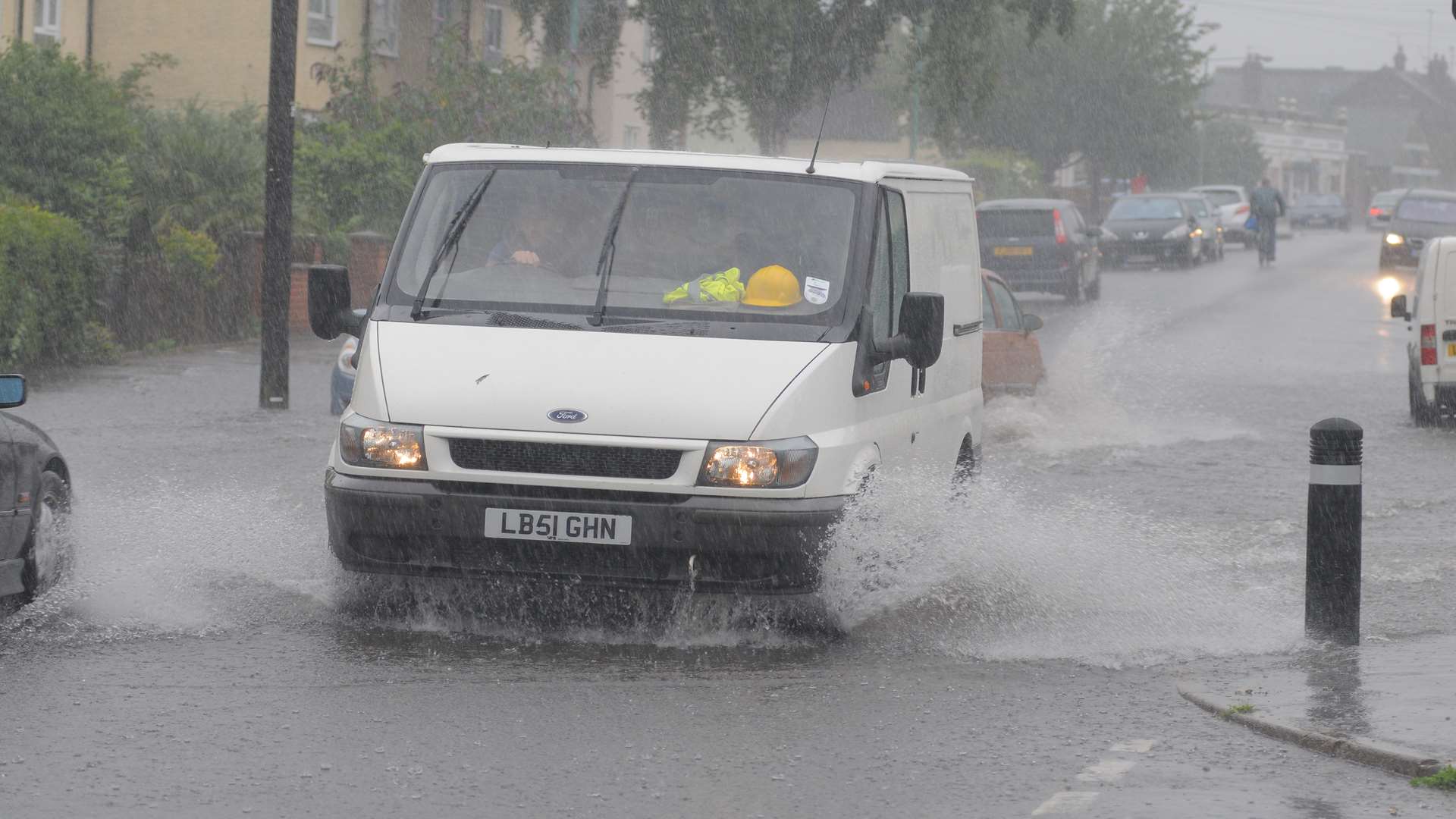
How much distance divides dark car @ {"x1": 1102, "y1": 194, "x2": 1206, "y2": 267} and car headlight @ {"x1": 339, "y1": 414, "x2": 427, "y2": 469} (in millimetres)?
41391

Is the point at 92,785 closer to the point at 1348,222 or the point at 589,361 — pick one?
the point at 589,361

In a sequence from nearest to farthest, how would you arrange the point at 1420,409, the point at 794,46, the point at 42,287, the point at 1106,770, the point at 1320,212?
the point at 1106,770
the point at 1420,409
the point at 42,287
the point at 794,46
the point at 1320,212

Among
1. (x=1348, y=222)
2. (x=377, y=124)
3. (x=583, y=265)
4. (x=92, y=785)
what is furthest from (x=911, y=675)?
(x=1348, y=222)

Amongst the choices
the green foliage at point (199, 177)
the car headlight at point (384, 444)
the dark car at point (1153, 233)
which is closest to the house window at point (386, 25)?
the green foliage at point (199, 177)

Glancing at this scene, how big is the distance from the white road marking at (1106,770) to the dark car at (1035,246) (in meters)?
28.3

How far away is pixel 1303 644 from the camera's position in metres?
7.95

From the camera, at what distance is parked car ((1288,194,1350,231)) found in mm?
85562

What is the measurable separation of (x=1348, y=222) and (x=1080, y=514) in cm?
7927

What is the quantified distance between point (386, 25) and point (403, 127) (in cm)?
909

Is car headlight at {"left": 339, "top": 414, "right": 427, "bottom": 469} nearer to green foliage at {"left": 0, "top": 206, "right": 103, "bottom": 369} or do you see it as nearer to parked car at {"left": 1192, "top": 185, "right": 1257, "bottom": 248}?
green foliage at {"left": 0, "top": 206, "right": 103, "bottom": 369}

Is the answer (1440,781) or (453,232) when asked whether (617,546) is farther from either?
(1440,781)

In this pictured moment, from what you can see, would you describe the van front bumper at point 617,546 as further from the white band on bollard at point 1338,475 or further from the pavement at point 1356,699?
the white band on bollard at point 1338,475

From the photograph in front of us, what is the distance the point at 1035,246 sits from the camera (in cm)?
3444

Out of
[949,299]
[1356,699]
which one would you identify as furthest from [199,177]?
[1356,699]
